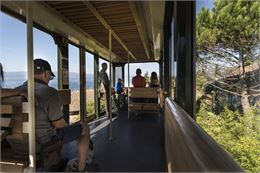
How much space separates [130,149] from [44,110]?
1.89 m

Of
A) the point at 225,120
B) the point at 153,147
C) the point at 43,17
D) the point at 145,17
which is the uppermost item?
the point at 145,17

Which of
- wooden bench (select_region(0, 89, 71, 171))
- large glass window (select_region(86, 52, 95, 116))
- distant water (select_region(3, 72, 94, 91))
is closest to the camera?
wooden bench (select_region(0, 89, 71, 171))

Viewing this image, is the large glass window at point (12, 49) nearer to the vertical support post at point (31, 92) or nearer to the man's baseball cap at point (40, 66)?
the man's baseball cap at point (40, 66)

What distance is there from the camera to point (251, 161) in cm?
77

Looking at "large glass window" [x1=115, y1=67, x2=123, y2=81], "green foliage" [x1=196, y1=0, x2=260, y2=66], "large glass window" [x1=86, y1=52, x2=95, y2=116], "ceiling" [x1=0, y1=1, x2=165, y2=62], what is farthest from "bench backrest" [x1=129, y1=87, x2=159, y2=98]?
"green foliage" [x1=196, y1=0, x2=260, y2=66]

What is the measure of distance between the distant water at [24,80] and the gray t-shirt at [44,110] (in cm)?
45

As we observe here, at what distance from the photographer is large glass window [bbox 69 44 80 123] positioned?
487 cm

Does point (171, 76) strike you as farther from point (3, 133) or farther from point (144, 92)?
point (144, 92)

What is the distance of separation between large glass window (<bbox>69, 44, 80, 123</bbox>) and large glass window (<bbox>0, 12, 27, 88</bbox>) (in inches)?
80.4

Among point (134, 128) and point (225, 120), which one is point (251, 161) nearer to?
point (225, 120)

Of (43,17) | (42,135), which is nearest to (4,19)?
(43,17)

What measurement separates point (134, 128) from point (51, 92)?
10.9 feet

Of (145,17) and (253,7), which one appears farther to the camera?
(145,17)

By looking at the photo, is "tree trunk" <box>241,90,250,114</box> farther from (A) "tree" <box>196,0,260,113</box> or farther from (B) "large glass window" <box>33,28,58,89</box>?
(B) "large glass window" <box>33,28,58,89</box>
